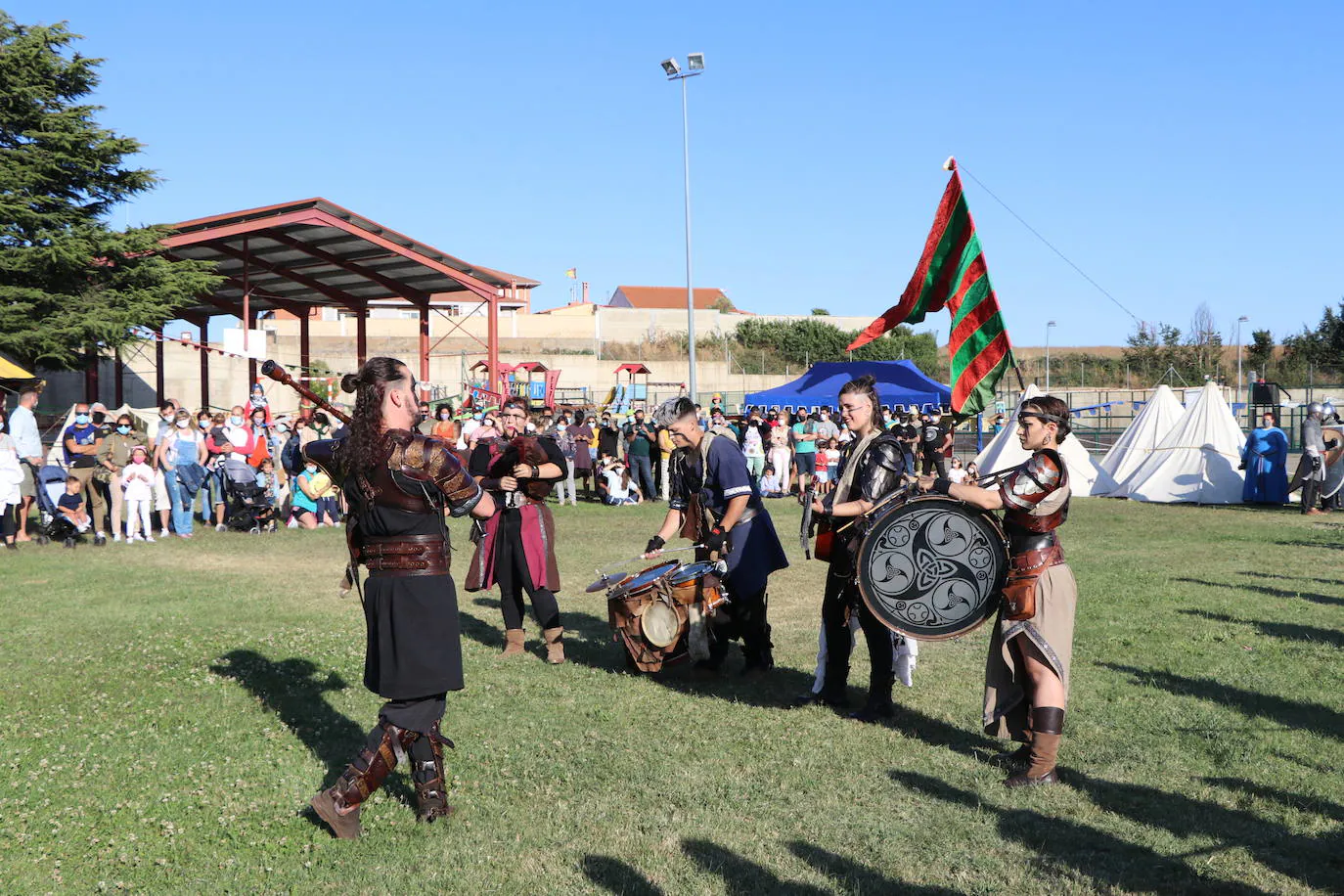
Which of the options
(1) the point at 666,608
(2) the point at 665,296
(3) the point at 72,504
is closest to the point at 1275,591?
(1) the point at 666,608

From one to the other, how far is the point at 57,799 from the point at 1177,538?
13.9m

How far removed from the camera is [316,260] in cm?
3288

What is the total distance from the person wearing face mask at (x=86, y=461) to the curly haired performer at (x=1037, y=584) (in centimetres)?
1250

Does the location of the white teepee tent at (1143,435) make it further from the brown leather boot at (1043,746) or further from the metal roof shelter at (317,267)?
the brown leather boot at (1043,746)

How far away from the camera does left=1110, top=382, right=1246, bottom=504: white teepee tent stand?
20875 mm

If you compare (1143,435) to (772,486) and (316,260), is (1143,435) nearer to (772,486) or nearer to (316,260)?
(772,486)

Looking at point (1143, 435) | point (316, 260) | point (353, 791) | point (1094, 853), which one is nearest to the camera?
point (1094, 853)

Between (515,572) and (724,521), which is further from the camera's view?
(515,572)

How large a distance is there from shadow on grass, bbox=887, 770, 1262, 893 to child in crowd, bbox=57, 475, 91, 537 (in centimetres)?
1257

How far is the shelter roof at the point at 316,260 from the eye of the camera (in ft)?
91.3

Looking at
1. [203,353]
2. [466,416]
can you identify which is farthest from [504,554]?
[203,353]

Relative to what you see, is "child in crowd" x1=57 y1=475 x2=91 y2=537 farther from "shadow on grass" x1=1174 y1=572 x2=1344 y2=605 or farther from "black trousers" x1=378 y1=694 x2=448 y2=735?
"shadow on grass" x1=1174 y1=572 x2=1344 y2=605

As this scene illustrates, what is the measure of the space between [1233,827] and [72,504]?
543 inches

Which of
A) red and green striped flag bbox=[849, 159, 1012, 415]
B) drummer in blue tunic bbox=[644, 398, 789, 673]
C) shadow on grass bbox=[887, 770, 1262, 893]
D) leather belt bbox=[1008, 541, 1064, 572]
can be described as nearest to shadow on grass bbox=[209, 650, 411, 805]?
drummer in blue tunic bbox=[644, 398, 789, 673]
